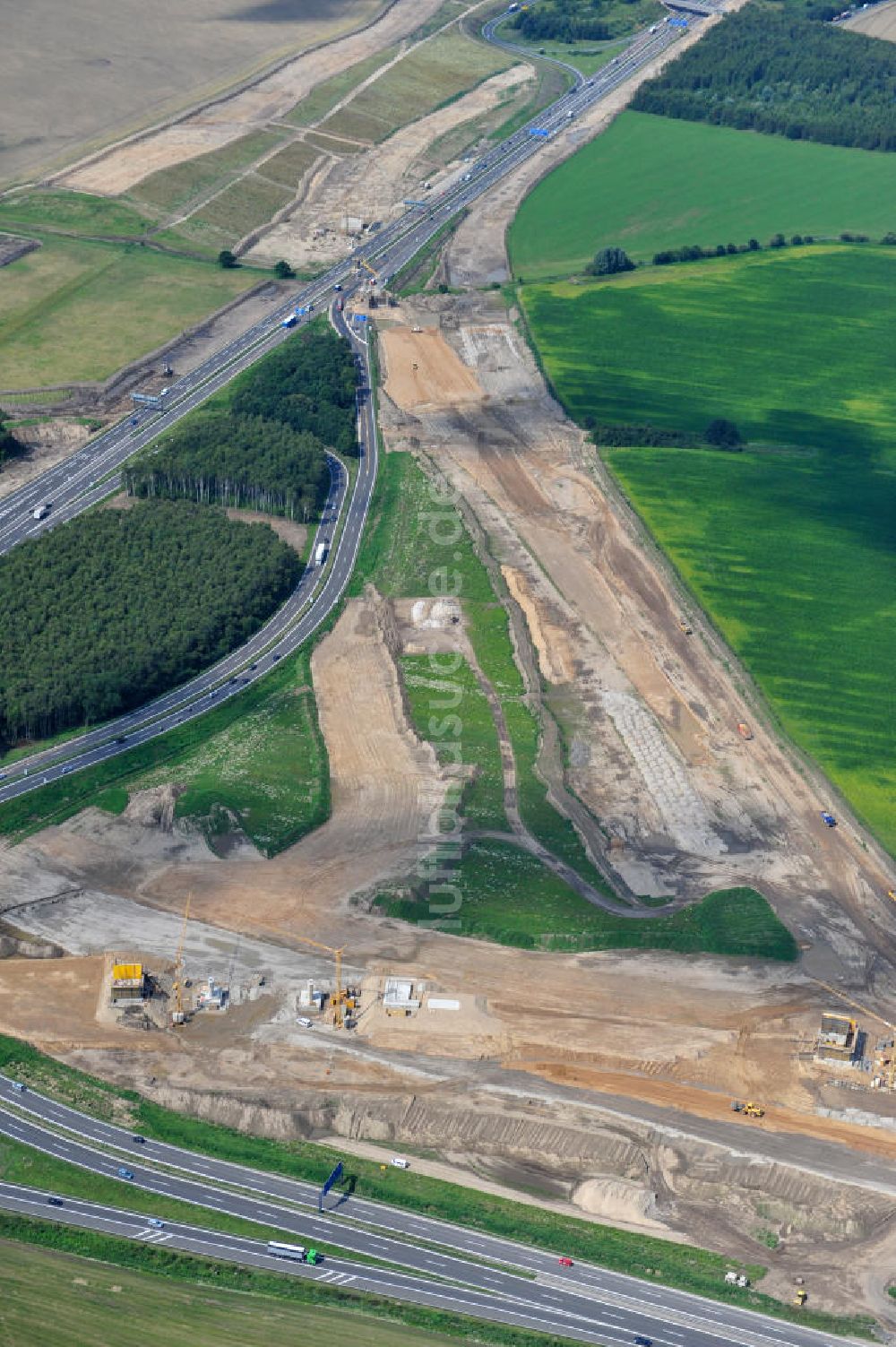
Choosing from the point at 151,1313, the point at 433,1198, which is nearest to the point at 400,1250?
the point at 433,1198

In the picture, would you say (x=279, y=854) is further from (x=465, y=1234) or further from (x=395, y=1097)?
(x=465, y=1234)

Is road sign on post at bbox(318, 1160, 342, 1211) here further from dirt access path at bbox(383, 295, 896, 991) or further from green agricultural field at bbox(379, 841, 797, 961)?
dirt access path at bbox(383, 295, 896, 991)

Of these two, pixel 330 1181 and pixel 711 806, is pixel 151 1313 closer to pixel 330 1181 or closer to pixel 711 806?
pixel 330 1181

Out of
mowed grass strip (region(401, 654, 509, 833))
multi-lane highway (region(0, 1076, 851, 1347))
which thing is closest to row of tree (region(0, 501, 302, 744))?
mowed grass strip (region(401, 654, 509, 833))

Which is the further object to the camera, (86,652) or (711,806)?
(86,652)

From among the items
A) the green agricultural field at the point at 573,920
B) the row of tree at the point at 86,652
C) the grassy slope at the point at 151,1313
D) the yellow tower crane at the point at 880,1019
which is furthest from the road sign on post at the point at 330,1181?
the row of tree at the point at 86,652

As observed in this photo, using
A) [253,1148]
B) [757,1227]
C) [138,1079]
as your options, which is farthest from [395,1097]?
[757,1227]
